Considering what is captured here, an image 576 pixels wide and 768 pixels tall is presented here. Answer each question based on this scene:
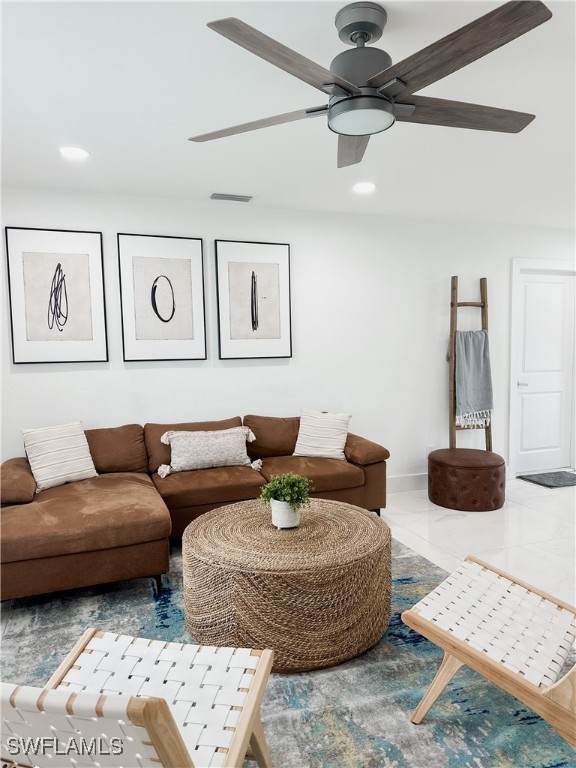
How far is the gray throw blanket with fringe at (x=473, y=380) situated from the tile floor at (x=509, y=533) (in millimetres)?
755

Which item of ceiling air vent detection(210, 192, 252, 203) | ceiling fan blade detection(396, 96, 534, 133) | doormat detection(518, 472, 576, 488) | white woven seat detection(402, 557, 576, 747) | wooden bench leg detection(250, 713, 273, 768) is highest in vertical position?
ceiling air vent detection(210, 192, 252, 203)

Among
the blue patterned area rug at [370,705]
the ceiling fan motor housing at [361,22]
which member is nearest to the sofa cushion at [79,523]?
the blue patterned area rug at [370,705]

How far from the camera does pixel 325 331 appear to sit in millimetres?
4547

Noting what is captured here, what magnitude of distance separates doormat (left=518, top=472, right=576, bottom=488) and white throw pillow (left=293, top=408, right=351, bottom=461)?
2.22 m

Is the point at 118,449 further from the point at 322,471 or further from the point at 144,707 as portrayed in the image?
the point at 144,707

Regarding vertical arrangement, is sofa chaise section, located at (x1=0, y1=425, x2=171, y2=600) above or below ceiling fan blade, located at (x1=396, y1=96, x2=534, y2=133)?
below

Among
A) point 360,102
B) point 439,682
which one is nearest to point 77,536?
point 439,682

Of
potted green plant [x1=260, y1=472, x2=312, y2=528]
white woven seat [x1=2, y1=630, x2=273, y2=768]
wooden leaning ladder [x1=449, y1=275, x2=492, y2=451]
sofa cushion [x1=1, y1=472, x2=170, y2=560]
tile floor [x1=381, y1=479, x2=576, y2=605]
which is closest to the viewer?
white woven seat [x1=2, y1=630, x2=273, y2=768]

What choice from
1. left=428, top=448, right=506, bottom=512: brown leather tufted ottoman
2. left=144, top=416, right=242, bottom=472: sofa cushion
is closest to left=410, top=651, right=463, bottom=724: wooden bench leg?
left=144, top=416, right=242, bottom=472: sofa cushion

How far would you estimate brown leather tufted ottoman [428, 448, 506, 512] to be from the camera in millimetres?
4195

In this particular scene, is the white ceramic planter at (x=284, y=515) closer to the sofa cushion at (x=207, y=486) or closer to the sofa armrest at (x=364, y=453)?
the sofa cushion at (x=207, y=486)

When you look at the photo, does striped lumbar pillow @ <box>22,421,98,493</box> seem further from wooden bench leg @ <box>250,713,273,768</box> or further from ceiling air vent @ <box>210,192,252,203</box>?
wooden bench leg @ <box>250,713,273,768</box>

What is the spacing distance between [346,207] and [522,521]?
9.38ft

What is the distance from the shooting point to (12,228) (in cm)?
361
